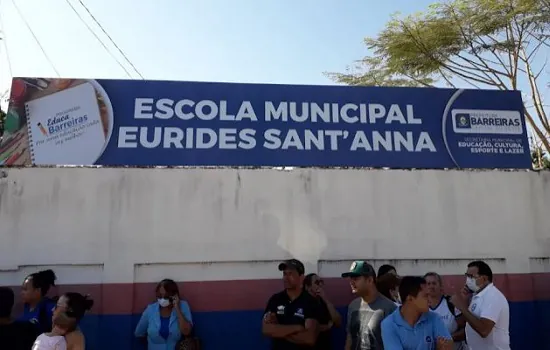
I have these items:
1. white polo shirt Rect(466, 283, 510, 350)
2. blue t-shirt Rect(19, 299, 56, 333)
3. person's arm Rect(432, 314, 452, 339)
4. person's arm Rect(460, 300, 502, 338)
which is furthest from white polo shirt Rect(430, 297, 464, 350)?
blue t-shirt Rect(19, 299, 56, 333)

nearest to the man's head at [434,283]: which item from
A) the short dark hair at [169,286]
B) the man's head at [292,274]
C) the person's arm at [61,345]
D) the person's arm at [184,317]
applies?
the man's head at [292,274]

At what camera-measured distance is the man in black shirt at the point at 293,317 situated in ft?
15.2

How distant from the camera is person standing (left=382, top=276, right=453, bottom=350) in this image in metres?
3.26

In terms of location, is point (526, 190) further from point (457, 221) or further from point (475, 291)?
point (475, 291)

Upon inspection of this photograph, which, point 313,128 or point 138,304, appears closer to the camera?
point 138,304

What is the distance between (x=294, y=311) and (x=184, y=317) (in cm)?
155

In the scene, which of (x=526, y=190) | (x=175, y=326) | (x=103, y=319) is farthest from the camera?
(x=526, y=190)

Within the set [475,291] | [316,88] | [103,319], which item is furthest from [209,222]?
[475,291]

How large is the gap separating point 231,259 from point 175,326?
3.53 feet

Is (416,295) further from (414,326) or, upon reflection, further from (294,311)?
(294,311)

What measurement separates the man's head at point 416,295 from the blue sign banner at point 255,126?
137 inches

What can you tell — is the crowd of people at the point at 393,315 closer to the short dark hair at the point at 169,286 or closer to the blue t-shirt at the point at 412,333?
the blue t-shirt at the point at 412,333

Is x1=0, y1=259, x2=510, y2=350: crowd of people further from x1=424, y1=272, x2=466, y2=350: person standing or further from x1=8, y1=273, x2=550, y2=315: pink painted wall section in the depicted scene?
x1=8, y1=273, x2=550, y2=315: pink painted wall section

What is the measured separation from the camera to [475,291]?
195 inches
